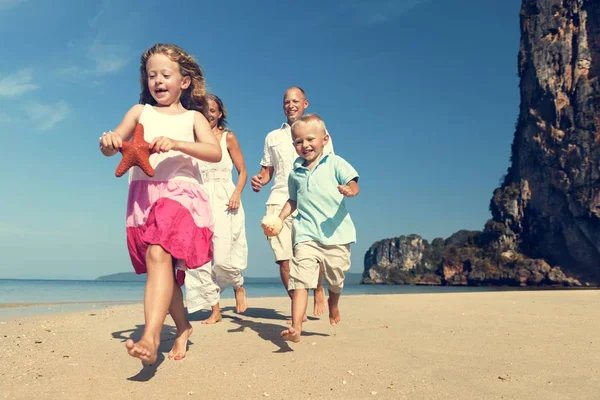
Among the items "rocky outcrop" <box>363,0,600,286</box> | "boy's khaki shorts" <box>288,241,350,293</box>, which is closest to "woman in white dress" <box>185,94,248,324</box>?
"boy's khaki shorts" <box>288,241,350,293</box>

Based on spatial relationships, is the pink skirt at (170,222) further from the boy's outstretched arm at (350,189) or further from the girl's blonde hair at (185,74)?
the boy's outstretched arm at (350,189)

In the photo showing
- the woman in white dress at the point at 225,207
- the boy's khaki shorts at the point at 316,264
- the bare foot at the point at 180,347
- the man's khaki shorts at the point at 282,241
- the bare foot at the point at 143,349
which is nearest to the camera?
the bare foot at the point at 143,349

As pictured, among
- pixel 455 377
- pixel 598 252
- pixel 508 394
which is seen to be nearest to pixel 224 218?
pixel 455 377

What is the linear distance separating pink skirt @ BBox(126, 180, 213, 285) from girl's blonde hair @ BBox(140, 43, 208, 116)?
2.33 ft

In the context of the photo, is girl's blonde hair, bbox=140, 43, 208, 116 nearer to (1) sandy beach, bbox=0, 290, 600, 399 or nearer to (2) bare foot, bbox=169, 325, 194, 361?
(2) bare foot, bbox=169, 325, 194, 361

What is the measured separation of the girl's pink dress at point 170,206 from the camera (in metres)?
2.89

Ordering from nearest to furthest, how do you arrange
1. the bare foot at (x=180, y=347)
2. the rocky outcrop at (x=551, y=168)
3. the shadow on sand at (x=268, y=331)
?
the bare foot at (x=180, y=347), the shadow on sand at (x=268, y=331), the rocky outcrop at (x=551, y=168)

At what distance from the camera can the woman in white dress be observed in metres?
5.25

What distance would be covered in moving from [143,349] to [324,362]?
1132 mm

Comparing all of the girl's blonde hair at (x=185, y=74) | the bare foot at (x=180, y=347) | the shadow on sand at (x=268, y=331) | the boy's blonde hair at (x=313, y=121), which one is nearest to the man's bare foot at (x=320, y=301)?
the shadow on sand at (x=268, y=331)

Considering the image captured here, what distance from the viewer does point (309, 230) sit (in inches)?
160

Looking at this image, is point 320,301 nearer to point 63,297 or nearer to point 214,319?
point 214,319

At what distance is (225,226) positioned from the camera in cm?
529

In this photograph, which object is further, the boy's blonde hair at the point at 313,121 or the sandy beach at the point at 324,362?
the boy's blonde hair at the point at 313,121
